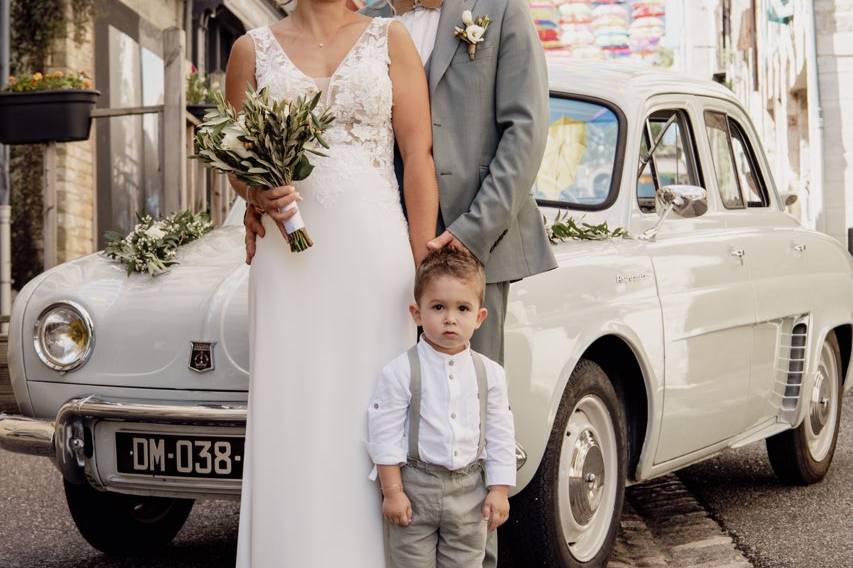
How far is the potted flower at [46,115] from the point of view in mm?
9141

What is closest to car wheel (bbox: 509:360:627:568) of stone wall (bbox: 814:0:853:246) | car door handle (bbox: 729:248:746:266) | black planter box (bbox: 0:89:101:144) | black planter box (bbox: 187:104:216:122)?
car door handle (bbox: 729:248:746:266)

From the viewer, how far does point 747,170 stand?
21.0 feet

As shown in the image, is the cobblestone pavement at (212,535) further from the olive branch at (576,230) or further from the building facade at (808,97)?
the building facade at (808,97)

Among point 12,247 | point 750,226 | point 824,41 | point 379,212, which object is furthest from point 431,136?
point 824,41

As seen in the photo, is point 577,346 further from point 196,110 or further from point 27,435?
point 196,110

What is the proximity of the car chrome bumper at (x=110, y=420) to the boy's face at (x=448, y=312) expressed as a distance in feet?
2.94

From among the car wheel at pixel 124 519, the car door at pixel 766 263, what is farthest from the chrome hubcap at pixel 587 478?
the car wheel at pixel 124 519

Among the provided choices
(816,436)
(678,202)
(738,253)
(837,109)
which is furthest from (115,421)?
(837,109)

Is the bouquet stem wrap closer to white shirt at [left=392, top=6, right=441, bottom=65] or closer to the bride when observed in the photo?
the bride

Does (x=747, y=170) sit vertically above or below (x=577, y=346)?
above

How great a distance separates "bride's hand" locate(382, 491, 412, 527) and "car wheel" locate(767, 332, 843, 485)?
3176 mm

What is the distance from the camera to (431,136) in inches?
148

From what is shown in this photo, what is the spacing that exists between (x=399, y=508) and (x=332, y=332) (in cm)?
47

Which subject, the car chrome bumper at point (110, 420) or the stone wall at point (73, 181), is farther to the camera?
the stone wall at point (73, 181)
